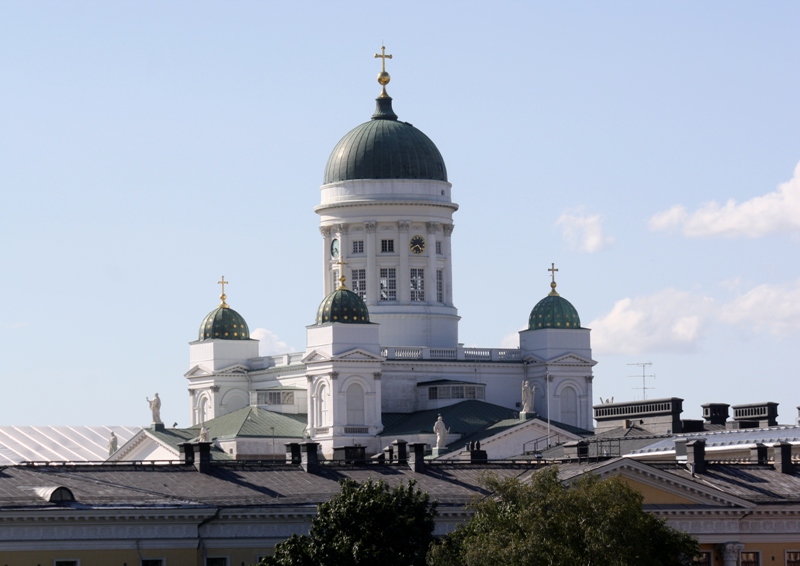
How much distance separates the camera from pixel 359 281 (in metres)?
167

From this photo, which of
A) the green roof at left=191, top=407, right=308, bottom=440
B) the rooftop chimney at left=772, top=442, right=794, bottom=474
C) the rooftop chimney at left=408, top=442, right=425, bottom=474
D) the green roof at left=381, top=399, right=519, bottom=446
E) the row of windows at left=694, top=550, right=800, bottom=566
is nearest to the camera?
the row of windows at left=694, top=550, right=800, bottom=566

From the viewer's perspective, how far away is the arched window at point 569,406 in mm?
163750

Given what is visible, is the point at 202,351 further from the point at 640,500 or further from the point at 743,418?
the point at 640,500

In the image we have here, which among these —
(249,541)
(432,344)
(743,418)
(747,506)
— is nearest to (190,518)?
(249,541)

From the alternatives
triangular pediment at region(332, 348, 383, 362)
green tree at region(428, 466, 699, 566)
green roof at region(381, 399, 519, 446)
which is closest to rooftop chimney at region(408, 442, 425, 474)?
green tree at region(428, 466, 699, 566)

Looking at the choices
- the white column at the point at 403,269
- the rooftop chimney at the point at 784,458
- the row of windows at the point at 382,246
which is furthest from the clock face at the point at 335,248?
the rooftop chimney at the point at 784,458

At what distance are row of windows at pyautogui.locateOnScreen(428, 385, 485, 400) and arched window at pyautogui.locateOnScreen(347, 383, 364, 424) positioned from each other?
6.34 m

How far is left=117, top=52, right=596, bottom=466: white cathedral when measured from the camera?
530 ft

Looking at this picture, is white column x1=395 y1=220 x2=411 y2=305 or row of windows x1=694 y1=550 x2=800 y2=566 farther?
white column x1=395 y1=220 x2=411 y2=305

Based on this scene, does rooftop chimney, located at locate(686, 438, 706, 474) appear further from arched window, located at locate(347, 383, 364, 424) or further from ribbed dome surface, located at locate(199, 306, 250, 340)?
ribbed dome surface, located at locate(199, 306, 250, 340)

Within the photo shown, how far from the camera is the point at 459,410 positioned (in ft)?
520

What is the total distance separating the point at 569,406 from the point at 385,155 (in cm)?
1951

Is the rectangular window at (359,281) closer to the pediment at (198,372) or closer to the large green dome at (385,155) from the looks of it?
the large green dome at (385,155)

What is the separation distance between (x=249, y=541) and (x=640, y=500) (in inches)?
589
